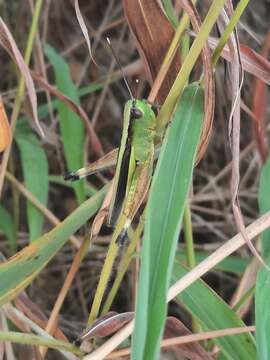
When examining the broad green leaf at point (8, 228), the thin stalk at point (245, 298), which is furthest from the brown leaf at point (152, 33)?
the broad green leaf at point (8, 228)

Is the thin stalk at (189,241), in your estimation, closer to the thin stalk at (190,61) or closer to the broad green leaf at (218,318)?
the broad green leaf at (218,318)

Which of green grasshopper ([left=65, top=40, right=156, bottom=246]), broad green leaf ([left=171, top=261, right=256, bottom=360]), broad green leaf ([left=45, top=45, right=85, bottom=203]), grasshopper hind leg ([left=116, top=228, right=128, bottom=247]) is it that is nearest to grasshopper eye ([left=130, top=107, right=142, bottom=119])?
green grasshopper ([left=65, top=40, right=156, bottom=246])

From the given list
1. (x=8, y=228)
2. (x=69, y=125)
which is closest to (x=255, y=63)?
(x=69, y=125)

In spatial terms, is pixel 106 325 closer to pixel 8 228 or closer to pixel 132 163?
pixel 132 163

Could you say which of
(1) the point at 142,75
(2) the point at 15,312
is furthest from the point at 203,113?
(1) the point at 142,75

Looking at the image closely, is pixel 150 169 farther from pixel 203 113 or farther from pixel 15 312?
pixel 15 312

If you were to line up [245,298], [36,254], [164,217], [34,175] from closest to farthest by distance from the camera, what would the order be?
1. [164,217]
2. [36,254]
3. [245,298]
4. [34,175]
